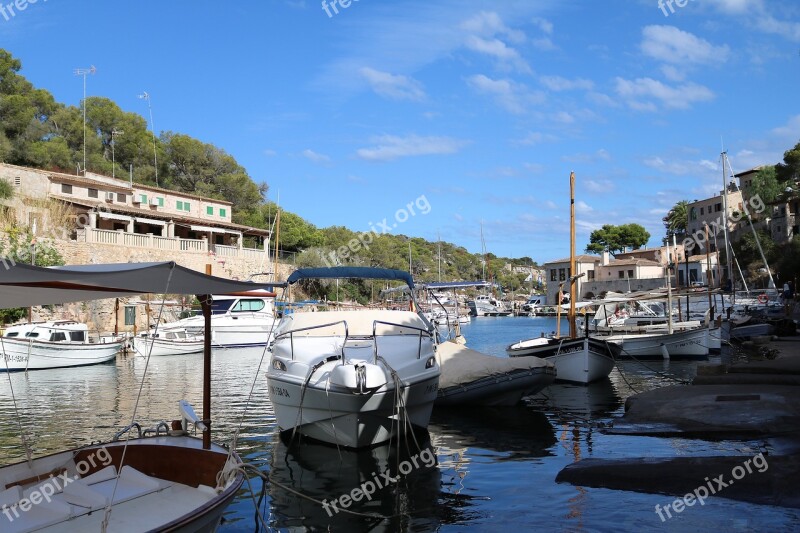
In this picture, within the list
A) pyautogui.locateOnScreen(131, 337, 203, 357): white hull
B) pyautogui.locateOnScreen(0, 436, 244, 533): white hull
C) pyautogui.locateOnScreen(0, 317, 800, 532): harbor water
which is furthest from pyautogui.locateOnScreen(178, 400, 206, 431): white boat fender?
pyautogui.locateOnScreen(131, 337, 203, 357): white hull

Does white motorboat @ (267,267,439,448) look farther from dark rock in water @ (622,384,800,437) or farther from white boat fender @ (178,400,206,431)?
dark rock in water @ (622,384,800,437)

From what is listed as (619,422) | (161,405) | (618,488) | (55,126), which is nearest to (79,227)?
(55,126)

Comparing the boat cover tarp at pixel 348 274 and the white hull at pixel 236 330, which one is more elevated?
the boat cover tarp at pixel 348 274

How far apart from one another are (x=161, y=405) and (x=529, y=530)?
41.8 feet

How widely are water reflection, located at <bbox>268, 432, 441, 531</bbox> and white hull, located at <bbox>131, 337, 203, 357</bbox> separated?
21.5 m

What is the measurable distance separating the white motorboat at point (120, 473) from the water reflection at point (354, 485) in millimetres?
909

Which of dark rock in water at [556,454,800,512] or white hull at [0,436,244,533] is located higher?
white hull at [0,436,244,533]

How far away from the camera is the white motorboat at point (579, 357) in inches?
832

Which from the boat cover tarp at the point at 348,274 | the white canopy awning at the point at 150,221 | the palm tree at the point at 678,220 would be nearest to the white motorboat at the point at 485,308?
the palm tree at the point at 678,220

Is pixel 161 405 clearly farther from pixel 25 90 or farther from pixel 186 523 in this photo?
pixel 25 90

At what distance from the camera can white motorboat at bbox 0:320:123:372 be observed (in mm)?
25891

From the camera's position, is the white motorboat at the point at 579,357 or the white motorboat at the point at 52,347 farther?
the white motorboat at the point at 52,347

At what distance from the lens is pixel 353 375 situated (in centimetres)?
1091

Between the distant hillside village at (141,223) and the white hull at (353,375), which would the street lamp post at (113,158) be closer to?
the distant hillside village at (141,223)
